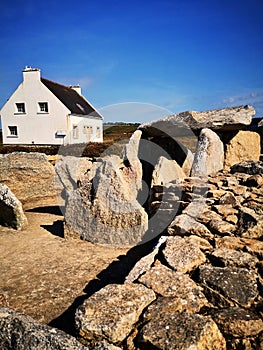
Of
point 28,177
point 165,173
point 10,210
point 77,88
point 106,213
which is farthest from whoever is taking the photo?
point 77,88

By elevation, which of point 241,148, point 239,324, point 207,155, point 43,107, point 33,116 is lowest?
point 239,324

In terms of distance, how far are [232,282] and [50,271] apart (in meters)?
2.50

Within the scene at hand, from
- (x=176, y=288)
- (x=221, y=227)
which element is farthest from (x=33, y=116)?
(x=176, y=288)

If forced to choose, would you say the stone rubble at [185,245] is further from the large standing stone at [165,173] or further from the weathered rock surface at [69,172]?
the weathered rock surface at [69,172]

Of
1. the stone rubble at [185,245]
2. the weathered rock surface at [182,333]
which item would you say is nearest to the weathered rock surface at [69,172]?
the stone rubble at [185,245]

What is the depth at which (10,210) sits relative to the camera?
5816mm

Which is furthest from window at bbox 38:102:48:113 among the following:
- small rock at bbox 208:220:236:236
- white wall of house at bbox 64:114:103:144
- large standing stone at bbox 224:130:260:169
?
small rock at bbox 208:220:236:236

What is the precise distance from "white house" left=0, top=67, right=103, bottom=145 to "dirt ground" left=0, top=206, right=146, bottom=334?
18.1 m

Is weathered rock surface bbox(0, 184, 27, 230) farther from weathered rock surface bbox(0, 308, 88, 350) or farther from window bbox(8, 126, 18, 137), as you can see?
window bbox(8, 126, 18, 137)

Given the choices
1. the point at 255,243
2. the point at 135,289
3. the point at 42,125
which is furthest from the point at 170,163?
the point at 42,125

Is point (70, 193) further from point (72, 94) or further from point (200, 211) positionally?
point (72, 94)

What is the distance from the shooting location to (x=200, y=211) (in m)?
4.51

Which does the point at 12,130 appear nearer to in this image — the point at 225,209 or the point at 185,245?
the point at 225,209

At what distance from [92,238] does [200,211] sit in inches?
76.9
